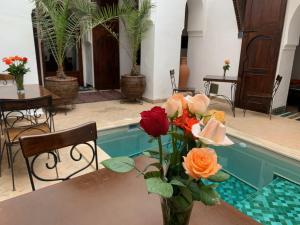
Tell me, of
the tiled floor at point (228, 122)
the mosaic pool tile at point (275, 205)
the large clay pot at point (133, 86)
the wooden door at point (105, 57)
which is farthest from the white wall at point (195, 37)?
the mosaic pool tile at point (275, 205)

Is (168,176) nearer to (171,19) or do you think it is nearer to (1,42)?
(1,42)

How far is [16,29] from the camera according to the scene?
12.8 feet

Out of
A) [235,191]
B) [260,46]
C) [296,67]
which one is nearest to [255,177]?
[235,191]

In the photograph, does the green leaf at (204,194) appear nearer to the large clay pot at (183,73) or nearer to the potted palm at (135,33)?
the potted palm at (135,33)

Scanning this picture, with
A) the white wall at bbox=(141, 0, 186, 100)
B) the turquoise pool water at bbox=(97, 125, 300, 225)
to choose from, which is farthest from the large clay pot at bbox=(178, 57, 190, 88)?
the turquoise pool water at bbox=(97, 125, 300, 225)

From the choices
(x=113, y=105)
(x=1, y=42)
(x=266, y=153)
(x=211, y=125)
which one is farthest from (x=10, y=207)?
(x=113, y=105)

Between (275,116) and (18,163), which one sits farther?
(275,116)

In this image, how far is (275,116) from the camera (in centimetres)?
495

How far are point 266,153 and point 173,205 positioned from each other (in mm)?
3043

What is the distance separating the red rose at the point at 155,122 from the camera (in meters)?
0.60

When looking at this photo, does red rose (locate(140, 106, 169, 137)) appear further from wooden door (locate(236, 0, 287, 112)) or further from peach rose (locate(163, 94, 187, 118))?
wooden door (locate(236, 0, 287, 112))

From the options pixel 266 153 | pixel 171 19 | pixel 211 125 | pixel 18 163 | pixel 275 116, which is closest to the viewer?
pixel 211 125

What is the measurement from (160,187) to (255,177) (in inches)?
103

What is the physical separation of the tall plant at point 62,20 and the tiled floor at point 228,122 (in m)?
0.91
